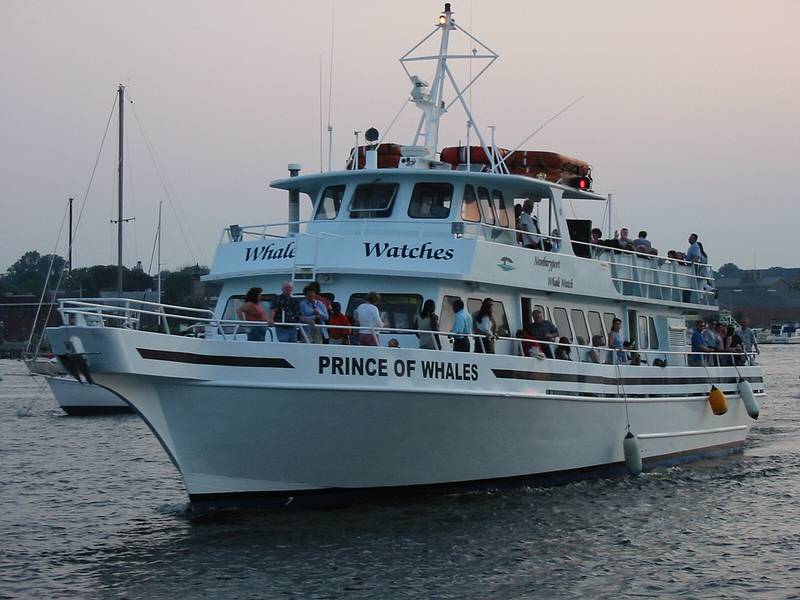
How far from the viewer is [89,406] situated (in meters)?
37.8

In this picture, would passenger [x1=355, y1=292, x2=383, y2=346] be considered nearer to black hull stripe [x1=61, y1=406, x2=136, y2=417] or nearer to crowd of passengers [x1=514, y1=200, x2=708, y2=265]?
crowd of passengers [x1=514, y1=200, x2=708, y2=265]

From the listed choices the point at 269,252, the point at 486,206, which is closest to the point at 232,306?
the point at 269,252

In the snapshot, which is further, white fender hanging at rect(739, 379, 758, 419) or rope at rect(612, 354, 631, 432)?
white fender hanging at rect(739, 379, 758, 419)

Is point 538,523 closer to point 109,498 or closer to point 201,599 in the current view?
point 201,599

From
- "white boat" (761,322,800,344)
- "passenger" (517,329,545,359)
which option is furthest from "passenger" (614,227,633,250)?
"white boat" (761,322,800,344)

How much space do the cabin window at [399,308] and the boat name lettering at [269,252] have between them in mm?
1310

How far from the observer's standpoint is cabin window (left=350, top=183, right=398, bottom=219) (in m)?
18.0

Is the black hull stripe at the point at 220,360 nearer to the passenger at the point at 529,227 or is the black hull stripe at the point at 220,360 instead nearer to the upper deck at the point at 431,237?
the upper deck at the point at 431,237

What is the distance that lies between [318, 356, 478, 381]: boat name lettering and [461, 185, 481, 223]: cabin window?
3282 millimetres

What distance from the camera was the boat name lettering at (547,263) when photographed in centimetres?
1792

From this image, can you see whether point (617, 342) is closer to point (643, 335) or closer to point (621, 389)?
point (621, 389)

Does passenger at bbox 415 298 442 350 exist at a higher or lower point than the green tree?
lower

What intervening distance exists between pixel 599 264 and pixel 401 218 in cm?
387

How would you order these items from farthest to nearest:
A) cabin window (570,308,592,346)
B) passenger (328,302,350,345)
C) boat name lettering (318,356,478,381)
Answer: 1. cabin window (570,308,592,346)
2. passenger (328,302,350,345)
3. boat name lettering (318,356,478,381)
